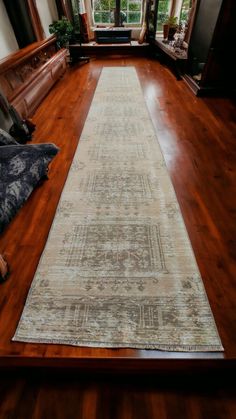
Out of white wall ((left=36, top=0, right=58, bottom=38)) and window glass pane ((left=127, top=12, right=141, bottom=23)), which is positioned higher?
white wall ((left=36, top=0, right=58, bottom=38))

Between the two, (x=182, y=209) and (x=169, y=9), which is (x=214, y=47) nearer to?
(x=182, y=209)

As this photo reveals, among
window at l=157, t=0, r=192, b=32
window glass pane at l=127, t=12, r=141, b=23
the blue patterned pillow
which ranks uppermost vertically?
the blue patterned pillow

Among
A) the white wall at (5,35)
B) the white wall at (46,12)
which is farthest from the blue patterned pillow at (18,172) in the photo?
the white wall at (46,12)

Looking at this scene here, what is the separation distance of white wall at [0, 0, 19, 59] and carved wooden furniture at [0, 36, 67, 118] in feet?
0.75

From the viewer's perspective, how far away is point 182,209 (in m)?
1.67

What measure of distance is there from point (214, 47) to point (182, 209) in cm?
279

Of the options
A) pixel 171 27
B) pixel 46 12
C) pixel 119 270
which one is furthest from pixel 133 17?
pixel 119 270

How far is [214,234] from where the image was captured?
1.50 metres

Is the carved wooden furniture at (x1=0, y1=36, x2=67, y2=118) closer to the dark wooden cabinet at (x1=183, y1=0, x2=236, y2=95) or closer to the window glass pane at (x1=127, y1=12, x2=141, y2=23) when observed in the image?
the dark wooden cabinet at (x1=183, y1=0, x2=236, y2=95)

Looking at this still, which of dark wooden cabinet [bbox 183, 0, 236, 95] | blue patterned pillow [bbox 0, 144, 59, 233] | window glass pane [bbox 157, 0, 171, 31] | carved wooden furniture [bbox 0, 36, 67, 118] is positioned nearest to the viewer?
blue patterned pillow [bbox 0, 144, 59, 233]

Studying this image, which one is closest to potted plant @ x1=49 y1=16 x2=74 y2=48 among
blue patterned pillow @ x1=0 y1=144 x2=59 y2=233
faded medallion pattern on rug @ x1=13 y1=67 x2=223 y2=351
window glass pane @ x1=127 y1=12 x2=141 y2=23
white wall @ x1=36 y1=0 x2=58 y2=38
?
white wall @ x1=36 y1=0 x2=58 y2=38

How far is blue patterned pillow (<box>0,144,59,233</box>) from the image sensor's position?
122 centimetres

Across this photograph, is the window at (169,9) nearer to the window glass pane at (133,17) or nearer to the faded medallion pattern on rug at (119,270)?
the window glass pane at (133,17)

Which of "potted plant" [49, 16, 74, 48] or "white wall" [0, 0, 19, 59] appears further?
"potted plant" [49, 16, 74, 48]
